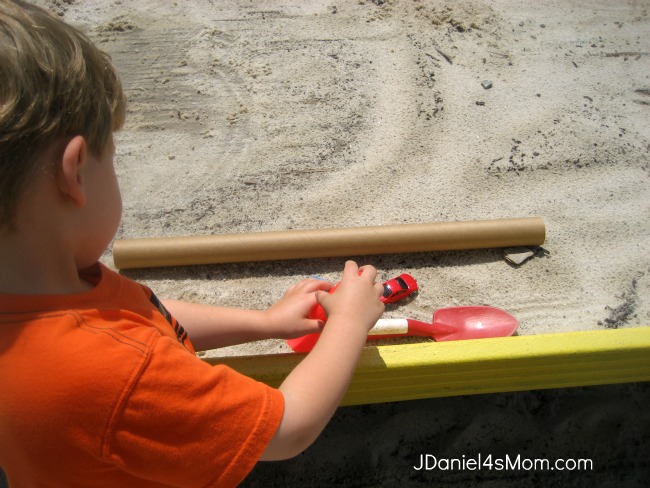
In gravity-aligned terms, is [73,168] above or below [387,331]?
above

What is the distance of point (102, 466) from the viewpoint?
0.77 metres

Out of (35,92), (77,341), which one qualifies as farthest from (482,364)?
(35,92)

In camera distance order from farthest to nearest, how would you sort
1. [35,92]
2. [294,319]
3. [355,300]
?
[294,319] → [355,300] → [35,92]

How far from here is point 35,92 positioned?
696 mm

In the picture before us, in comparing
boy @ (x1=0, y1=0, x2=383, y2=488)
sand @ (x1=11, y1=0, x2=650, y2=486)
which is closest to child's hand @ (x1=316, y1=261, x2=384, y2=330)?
boy @ (x1=0, y1=0, x2=383, y2=488)

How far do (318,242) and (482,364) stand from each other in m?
0.67

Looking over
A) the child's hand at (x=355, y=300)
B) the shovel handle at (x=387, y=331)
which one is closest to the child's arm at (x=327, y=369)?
the child's hand at (x=355, y=300)

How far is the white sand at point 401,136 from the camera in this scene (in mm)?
1812

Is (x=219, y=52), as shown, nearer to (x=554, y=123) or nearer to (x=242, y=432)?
(x=554, y=123)

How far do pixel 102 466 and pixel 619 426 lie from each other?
1376 mm

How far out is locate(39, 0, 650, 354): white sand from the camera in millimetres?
1812

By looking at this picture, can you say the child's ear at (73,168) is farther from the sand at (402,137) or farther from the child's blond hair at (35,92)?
the sand at (402,137)

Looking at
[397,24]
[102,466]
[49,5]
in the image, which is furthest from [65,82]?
[49,5]

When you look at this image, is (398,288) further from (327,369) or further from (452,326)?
(327,369)
